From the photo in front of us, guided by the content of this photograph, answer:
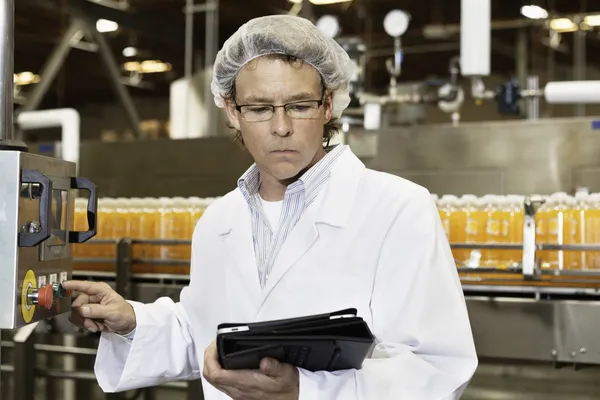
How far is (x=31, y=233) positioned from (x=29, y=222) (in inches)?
1.1

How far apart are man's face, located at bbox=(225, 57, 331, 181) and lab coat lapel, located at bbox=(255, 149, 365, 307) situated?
0.08 meters

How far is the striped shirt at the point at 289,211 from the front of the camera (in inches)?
69.5

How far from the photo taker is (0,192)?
5.15 ft

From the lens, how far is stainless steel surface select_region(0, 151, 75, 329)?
61.5 inches

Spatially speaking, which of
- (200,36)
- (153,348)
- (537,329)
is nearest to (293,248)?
(153,348)

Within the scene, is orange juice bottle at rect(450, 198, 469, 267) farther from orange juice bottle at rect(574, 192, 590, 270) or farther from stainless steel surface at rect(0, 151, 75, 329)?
stainless steel surface at rect(0, 151, 75, 329)

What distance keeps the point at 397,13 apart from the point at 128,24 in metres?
3.27

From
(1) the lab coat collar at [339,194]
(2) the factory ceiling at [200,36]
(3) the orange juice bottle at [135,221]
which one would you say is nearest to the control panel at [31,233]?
(1) the lab coat collar at [339,194]

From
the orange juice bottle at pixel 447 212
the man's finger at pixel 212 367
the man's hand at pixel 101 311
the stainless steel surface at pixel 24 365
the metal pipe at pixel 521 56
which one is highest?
the metal pipe at pixel 521 56

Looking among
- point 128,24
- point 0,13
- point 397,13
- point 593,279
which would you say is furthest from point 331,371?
point 128,24

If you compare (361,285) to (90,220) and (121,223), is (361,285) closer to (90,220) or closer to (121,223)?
(90,220)

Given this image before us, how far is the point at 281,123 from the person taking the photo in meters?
A: 1.65

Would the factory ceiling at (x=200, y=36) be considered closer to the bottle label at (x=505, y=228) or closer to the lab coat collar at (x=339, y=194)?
the bottle label at (x=505, y=228)

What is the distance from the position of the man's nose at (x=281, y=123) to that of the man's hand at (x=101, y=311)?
572 millimetres
